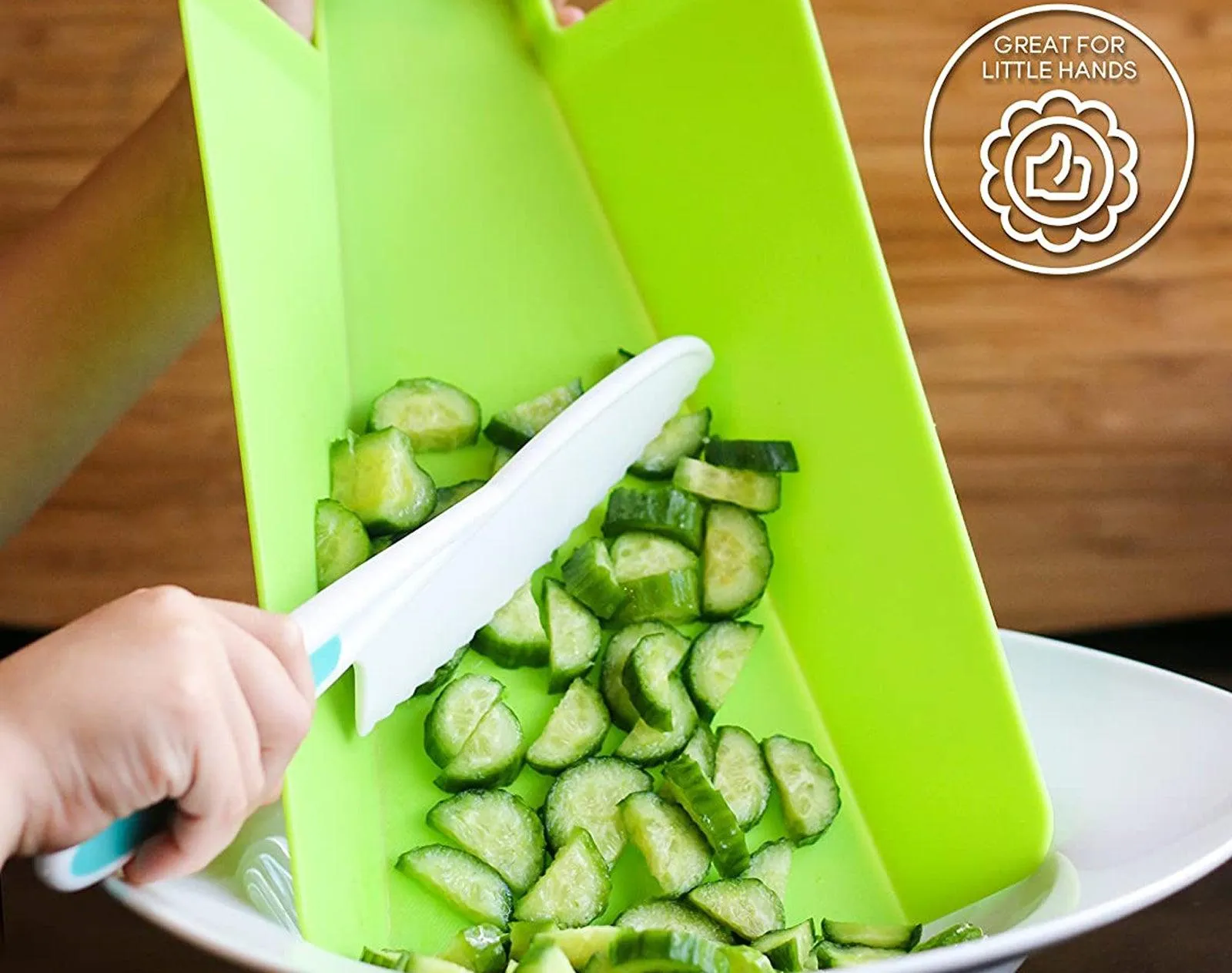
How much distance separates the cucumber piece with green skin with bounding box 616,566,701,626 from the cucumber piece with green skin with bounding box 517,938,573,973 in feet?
1.02

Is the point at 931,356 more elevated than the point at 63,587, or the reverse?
the point at 931,356

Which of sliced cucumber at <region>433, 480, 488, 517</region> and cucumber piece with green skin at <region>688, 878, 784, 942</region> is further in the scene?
sliced cucumber at <region>433, 480, 488, 517</region>

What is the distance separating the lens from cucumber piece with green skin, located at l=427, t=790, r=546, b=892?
83 centimetres

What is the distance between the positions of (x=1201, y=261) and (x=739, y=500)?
23.0 inches

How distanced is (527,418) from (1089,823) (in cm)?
50

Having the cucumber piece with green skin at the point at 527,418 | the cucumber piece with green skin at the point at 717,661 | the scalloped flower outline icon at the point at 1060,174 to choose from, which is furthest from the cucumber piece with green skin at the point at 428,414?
the scalloped flower outline icon at the point at 1060,174

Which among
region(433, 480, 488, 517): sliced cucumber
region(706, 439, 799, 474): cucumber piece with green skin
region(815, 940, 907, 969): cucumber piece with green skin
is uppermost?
region(706, 439, 799, 474): cucumber piece with green skin

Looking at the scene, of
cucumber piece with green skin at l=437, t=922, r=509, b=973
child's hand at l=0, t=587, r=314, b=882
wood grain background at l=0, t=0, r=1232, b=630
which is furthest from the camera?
wood grain background at l=0, t=0, r=1232, b=630

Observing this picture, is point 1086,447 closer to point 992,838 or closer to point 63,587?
point 992,838

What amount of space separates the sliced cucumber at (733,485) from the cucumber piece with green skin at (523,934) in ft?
1.19

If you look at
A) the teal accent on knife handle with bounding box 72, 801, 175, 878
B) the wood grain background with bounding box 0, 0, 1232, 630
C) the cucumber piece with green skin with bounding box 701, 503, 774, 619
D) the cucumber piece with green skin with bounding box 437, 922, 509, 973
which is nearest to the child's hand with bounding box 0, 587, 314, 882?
the teal accent on knife handle with bounding box 72, 801, 175, 878

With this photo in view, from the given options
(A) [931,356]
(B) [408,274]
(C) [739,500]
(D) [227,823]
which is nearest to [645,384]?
(C) [739,500]

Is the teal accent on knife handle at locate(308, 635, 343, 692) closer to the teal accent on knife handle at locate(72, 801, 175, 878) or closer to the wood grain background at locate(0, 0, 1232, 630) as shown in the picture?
the teal accent on knife handle at locate(72, 801, 175, 878)

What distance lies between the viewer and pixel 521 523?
0.89 m
